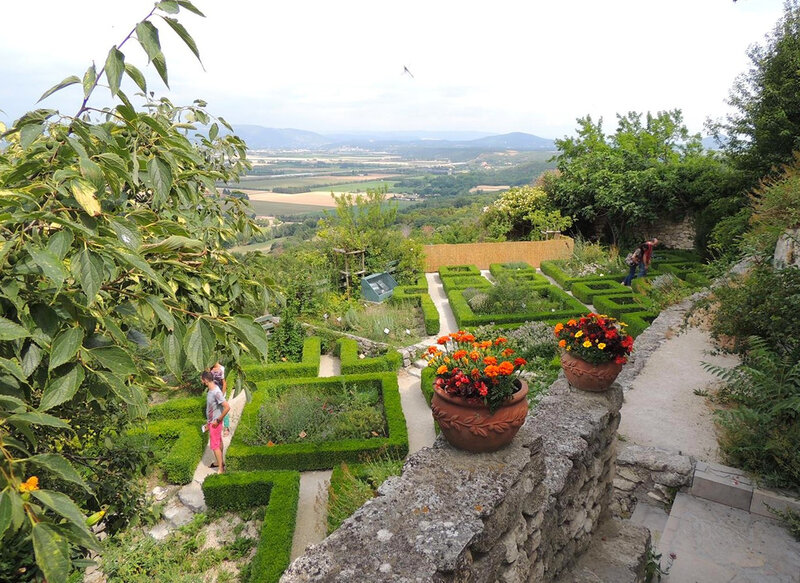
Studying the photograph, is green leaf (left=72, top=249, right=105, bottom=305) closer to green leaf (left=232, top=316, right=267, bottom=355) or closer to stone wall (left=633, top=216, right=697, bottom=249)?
green leaf (left=232, top=316, right=267, bottom=355)

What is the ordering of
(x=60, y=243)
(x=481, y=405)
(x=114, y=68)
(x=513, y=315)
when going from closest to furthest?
1. (x=60, y=243)
2. (x=114, y=68)
3. (x=481, y=405)
4. (x=513, y=315)

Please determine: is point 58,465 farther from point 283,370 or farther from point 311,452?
point 283,370

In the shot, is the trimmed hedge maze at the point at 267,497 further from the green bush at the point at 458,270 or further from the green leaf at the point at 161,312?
the green bush at the point at 458,270

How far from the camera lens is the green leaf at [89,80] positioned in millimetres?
1524

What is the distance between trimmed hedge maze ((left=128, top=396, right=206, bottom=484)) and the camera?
6199mm

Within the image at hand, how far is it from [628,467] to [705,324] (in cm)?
551

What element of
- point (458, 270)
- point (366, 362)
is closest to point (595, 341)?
point (366, 362)

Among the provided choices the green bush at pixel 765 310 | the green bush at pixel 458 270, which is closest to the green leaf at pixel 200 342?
the green bush at pixel 765 310

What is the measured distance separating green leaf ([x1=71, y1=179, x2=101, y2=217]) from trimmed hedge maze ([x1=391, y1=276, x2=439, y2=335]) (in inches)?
385

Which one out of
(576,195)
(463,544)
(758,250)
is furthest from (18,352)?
(576,195)

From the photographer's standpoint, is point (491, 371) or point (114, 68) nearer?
point (114, 68)

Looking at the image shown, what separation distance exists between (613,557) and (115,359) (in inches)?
158

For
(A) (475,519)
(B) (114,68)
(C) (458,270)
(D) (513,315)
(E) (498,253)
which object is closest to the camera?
(B) (114,68)

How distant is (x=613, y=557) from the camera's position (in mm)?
3721
